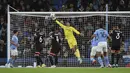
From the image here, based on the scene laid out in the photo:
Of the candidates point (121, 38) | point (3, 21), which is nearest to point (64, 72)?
point (121, 38)

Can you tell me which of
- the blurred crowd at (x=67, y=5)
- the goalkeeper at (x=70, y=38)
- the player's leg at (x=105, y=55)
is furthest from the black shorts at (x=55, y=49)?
the blurred crowd at (x=67, y=5)

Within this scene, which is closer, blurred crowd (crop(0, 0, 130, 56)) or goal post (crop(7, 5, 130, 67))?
goal post (crop(7, 5, 130, 67))

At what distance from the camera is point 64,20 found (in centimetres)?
2100

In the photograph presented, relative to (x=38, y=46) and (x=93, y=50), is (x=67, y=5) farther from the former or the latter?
(x=93, y=50)

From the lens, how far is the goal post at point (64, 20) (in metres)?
20.2

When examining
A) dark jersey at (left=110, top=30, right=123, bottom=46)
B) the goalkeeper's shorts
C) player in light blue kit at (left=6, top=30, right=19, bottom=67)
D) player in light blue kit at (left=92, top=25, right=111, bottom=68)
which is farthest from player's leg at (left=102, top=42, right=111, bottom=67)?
player in light blue kit at (left=6, top=30, right=19, bottom=67)

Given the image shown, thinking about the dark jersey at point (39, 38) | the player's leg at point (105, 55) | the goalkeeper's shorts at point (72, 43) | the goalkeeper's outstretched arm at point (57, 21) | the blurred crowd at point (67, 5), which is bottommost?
the player's leg at point (105, 55)

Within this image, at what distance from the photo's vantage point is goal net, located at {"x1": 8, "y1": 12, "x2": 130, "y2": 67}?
20.2 meters

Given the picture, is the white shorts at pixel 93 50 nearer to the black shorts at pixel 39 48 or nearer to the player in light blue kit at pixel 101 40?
the player in light blue kit at pixel 101 40

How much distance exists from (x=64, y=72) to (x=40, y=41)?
4.16 m

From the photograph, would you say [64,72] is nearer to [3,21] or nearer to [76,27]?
[76,27]

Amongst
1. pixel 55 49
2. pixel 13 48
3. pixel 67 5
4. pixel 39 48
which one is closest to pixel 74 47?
pixel 55 49

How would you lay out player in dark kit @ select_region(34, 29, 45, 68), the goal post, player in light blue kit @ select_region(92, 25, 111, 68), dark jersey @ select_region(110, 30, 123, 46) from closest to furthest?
player in light blue kit @ select_region(92, 25, 111, 68), dark jersey @ select_region(110, 30, 123, 46), player in dark kit @ select_region(34, 29, 45, 68), the goal post

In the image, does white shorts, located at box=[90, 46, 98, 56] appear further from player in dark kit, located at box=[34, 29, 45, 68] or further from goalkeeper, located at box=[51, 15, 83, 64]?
player in dark kit, located at box=[34, 29, 45, 68]
